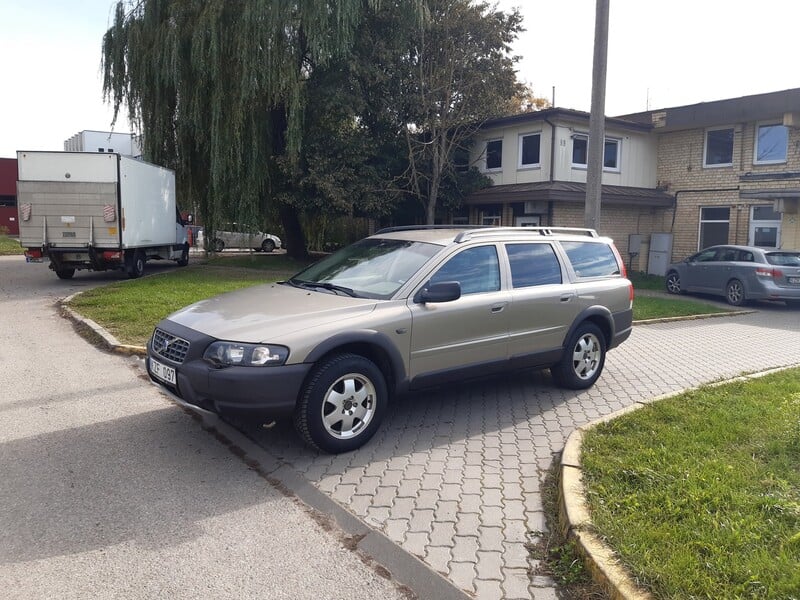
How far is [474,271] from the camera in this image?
5.90 meters

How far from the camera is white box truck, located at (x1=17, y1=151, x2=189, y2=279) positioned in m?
15.4

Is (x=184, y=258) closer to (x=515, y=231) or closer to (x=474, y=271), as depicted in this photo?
(x=515, y=231)

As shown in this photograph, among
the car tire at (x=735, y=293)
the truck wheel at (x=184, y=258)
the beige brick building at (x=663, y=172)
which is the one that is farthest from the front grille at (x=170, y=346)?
the truck wheel at (x=184, y=258)

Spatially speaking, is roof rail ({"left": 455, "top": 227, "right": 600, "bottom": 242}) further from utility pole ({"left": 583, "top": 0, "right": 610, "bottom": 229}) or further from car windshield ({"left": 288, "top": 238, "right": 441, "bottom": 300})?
utility pole ({"left": 583, "top": 0, "right": 610, "bottom": 229})

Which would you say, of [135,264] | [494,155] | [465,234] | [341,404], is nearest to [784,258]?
[494,155]

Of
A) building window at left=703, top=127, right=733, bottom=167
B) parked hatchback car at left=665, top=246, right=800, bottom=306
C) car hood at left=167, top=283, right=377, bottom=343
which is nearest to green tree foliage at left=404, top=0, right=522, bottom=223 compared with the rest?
building window at left=703, top=127, right=733, bottom=167

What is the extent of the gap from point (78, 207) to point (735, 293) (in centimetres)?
1604

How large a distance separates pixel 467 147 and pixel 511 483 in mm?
19424

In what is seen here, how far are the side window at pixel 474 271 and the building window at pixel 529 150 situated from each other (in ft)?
51.4

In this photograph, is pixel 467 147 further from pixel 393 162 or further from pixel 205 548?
pixel 205 548

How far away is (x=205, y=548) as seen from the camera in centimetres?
355

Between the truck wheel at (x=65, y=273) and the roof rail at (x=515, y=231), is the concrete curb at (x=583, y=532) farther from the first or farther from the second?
the truck wheel at (x=65, y=273)

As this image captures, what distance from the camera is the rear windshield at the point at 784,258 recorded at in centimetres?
1488

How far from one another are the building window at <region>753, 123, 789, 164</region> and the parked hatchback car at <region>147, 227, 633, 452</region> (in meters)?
16.8
